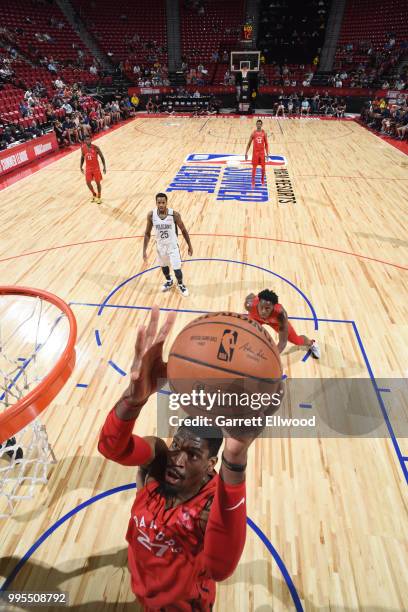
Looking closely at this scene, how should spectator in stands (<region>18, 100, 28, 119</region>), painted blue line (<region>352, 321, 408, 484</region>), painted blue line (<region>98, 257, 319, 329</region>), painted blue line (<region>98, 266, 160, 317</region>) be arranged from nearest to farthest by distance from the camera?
painted blue line (<region>352, 321, 408, 484</region>), painted blue line (<region>98, 257, 319, 329</region>), painted blue line (<region>98, 266, 160, 317</region>), spectator in stands (<region>18, 100, 28, 119</region>)

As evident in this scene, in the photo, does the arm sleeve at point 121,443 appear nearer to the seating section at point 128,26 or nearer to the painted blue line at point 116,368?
the painted blue line at point 116,368

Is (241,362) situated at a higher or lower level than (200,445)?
higher

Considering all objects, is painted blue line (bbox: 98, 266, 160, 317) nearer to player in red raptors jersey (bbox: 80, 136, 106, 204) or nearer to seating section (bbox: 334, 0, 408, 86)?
player in red raptors jersey (bbox: 80, 136, 106, 204)

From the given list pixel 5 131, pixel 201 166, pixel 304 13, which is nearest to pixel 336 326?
pixel 201 166

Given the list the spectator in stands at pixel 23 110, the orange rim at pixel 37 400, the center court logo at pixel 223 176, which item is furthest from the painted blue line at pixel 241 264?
the spectator in stands at pixel 23 110

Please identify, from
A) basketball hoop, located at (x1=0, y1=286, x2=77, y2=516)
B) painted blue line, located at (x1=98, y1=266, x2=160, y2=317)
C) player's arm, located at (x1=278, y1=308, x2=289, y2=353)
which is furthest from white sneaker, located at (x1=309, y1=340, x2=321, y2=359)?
painted blue line, located at (x1=98, y1=266, x2=160, y2=317)

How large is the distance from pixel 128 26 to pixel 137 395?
34002mm

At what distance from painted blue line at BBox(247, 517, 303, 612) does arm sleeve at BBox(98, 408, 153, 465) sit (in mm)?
1649

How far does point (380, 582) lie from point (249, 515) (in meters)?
0.98

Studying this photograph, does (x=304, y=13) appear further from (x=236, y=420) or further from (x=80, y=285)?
(x=236, y=420)

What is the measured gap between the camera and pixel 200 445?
1.80 metres

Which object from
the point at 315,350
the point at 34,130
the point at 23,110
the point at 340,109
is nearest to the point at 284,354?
the point at 315,350

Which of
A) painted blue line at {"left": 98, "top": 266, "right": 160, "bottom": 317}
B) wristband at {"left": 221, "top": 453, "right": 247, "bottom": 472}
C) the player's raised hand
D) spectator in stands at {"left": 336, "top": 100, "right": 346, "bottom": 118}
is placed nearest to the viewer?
wristband at {"left": 221, "top": 453, "right": 247, "bottom": 472}

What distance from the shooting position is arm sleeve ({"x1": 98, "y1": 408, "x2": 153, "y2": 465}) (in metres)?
1.59
